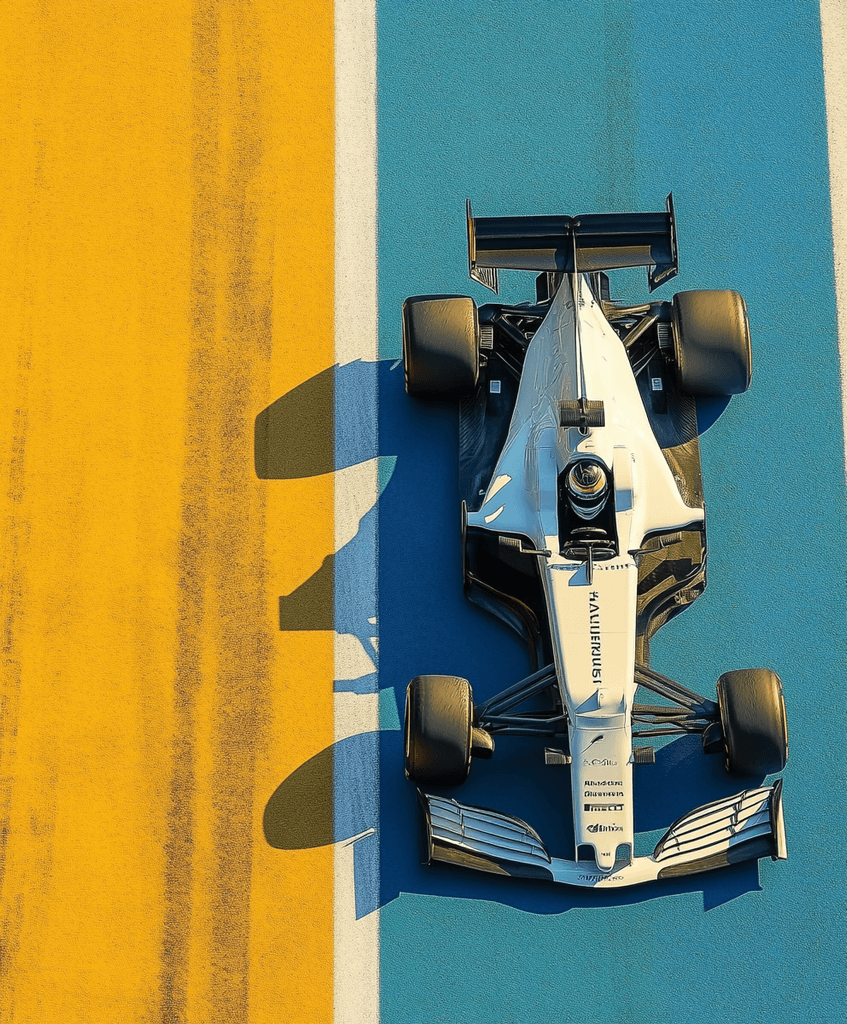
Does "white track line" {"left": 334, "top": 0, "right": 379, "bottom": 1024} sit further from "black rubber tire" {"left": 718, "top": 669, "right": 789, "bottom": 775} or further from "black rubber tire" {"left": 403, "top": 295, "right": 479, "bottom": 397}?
"black rubber tire" {"left": 718, "top": 669, "right": 789, "bottom": 775}

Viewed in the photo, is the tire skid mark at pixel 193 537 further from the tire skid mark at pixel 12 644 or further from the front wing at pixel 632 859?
the front wing at pixel 632 859

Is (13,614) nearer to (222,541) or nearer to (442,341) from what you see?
(222,541)

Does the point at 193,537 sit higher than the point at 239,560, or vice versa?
the point at 193,537

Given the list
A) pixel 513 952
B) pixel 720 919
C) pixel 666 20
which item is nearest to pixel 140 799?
pixel 513 952

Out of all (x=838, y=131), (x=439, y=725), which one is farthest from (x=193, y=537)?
(x=838, y=131)

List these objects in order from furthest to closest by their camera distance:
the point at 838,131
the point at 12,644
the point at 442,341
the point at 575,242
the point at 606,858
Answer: the point at 838,131 → the point at 12,644 → the point at 442,341 → the point at 575,242 → the point at 606,858

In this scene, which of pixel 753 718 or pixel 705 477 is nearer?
pixel 753 718

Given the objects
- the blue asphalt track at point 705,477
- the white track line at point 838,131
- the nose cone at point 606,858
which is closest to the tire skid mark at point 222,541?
the blue asphalt track at point 705,477
